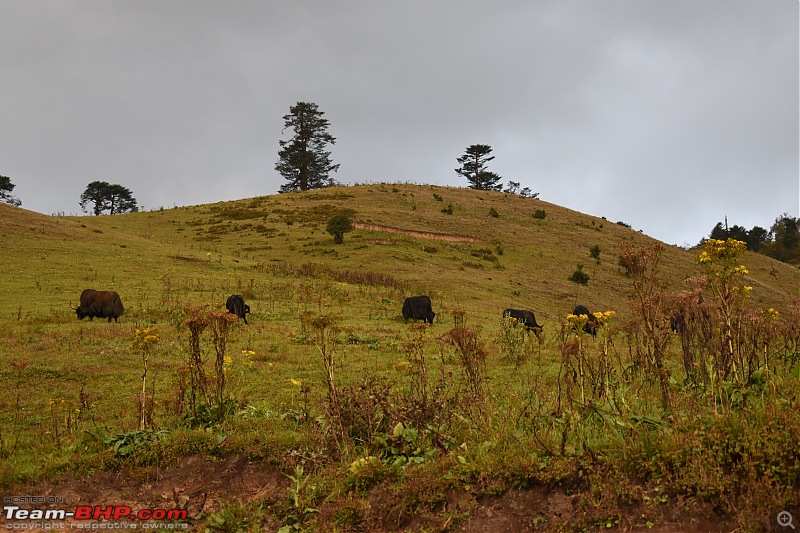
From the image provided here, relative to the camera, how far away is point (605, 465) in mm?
4418

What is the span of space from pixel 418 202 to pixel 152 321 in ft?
131

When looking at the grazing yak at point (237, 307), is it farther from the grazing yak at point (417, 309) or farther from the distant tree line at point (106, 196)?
the distant tree line at point (106, 196)

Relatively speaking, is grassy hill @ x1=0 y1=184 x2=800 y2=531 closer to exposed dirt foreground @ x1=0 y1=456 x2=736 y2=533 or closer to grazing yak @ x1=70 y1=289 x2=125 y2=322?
exposed dirt foreground @ x1=0 y1=456 x2=736 y2=533

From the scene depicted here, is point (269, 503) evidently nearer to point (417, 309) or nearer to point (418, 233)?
point (417, 309)

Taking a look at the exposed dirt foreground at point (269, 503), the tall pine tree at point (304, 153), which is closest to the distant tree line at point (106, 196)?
the tall pine tree at point (304, 153)

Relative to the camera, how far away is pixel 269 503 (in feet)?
17.3

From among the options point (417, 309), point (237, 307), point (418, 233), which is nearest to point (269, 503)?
point (237, 307)

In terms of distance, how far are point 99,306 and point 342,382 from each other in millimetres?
12356

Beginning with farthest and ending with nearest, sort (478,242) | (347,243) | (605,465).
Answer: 1. (478,242)
2. (347,243)
3. (605,465)

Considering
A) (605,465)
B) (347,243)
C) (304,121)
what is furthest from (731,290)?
(304,121)

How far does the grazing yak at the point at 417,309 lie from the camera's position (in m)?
21.0

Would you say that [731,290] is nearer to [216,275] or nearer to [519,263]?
[216,275]

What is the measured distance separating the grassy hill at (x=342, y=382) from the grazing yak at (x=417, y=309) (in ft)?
1.82

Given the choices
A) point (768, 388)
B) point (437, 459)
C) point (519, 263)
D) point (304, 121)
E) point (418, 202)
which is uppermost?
point (304, 121)
